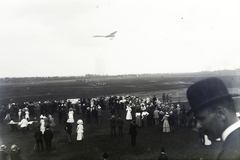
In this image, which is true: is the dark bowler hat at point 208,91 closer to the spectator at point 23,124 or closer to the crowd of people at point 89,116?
the crowd of people at point 89,116

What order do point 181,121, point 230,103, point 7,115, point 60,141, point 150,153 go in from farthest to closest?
1. point 7,115
2. point 181,121
3. point 60,141
4. point 150,153
5. point 230,103

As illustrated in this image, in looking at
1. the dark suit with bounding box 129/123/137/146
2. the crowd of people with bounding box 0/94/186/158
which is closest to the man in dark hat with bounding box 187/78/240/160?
the dark suit with bounding box 129/123/137/146

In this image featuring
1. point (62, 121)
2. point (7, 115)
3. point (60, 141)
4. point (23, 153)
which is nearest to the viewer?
point (23, 153)

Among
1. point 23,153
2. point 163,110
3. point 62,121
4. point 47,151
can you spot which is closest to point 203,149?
point 163,110

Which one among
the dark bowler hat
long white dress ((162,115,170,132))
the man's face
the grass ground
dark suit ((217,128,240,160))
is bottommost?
the grass ground

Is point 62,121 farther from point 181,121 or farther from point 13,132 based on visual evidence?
point 181,121

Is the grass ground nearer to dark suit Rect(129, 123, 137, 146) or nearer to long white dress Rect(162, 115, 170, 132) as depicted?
dark suit Rect(129, 123, 137, 146)
